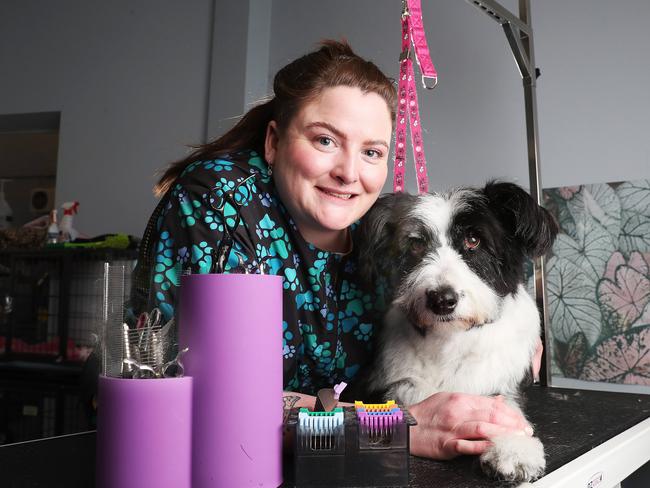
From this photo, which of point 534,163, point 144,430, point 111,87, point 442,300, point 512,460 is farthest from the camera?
point 111,87

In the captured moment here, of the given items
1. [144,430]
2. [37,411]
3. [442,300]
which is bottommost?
[37,411]

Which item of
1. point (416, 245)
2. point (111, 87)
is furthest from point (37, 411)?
point (416, 245)

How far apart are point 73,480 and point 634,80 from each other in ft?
8.43

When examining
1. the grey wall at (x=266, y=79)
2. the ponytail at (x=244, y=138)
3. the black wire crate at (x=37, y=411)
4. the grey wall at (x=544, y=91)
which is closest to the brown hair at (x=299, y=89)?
the ponytail at (x=244, y=138)

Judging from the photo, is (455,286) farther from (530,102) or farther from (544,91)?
(544,91)

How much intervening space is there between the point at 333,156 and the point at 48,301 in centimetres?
291

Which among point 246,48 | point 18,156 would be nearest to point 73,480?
point 246,48

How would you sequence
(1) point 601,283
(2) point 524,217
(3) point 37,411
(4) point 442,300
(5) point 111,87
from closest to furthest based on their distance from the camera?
(4) point 442,300, (2) point 524,217, (1) point 601,283, (3) point 37,411, (5) point 111,87

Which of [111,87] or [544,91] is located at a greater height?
[111,87]

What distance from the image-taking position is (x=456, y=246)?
4.25 feet

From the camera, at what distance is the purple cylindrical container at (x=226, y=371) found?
2.18ft

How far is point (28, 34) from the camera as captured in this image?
440cm

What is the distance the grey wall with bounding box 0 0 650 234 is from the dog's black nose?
1184 millimetres

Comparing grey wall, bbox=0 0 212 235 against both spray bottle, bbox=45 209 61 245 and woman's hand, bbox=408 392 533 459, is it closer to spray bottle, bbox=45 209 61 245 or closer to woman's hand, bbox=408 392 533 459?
spray bottle, bbox=45 209 61 245
